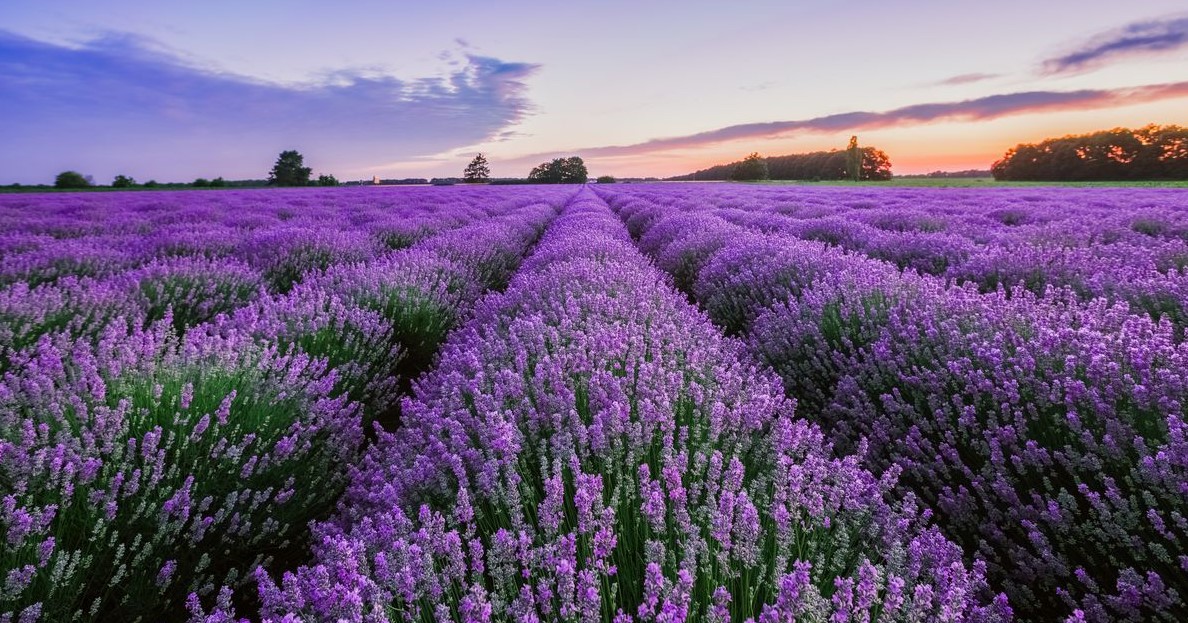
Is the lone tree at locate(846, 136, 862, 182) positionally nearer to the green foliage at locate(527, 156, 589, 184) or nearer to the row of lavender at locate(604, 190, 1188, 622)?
the green foliage at locate(527, 156, 589, 184)

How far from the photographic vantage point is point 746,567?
123 cm

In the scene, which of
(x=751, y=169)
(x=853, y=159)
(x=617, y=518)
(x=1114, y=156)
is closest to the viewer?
(x=617, y=518)

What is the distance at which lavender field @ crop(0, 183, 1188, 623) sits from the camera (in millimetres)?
1246

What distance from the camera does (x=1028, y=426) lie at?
77.8 inches

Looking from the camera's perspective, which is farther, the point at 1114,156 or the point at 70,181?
the point at 1114,156

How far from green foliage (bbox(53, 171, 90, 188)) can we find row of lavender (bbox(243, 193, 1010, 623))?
43477 mm

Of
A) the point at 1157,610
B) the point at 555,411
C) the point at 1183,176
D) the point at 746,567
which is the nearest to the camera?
the point at 746,567

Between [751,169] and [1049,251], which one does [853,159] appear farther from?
[1049,251]

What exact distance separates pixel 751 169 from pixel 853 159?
13.5 metres

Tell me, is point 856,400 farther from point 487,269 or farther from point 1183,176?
point 1183,176

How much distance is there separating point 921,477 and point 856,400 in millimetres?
510

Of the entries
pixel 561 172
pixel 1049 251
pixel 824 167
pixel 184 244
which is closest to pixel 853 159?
pixel 824 167

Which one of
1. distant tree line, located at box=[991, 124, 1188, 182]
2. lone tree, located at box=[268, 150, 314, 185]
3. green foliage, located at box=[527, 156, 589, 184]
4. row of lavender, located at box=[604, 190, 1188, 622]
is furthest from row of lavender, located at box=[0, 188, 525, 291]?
green foliage, located at box=[527, 156, 589, 184]

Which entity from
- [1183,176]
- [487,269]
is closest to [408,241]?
[487,269]
